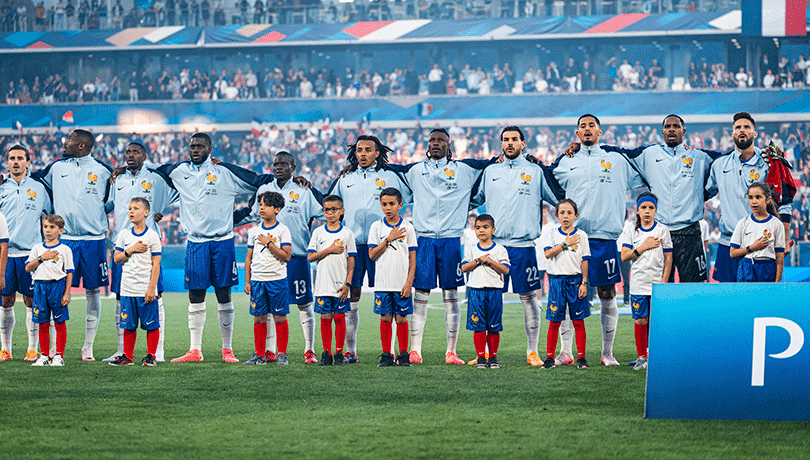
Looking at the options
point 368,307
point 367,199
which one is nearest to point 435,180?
point 367,199

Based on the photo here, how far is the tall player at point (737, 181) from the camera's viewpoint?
8.29 m

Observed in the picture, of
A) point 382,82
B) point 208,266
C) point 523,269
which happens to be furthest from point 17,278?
point 382,82

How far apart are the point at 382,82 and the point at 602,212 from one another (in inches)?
1154

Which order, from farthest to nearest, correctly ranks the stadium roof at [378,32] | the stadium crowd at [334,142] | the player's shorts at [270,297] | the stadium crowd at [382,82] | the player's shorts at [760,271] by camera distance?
the stadium roof at [378,32]
the stadium crowd at [382,82]
the stadium crowd at [334,142]
the player's shorts at [270,297]
the player's shorts at [760,271]

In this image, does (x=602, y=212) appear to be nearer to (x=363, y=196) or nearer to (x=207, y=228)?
(x=363, y=196)

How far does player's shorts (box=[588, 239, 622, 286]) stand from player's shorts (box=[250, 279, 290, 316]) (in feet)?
9.78

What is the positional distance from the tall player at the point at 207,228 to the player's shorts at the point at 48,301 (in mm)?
1230

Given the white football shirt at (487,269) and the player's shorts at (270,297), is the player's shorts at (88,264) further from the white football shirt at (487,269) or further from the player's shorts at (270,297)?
the white football shirt at (487,269)

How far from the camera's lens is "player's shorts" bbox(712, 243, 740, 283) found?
325 inches

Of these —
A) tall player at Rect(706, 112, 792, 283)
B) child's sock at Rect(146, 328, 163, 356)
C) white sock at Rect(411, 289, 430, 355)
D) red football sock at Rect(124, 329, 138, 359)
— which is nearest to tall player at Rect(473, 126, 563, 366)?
white sock at Rect(411, 289, 430, 355)

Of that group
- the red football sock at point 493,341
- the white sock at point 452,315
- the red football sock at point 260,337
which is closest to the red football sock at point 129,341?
the red football sock at point 260,337

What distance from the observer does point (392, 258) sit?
8.57m

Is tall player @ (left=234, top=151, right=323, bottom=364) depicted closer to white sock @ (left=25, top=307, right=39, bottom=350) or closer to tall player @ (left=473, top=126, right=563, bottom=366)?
tall player @ (left=473, top=126, right=563, bottom=366)

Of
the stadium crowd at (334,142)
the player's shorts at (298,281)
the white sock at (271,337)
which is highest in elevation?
the stadium crowd at (334,142)
